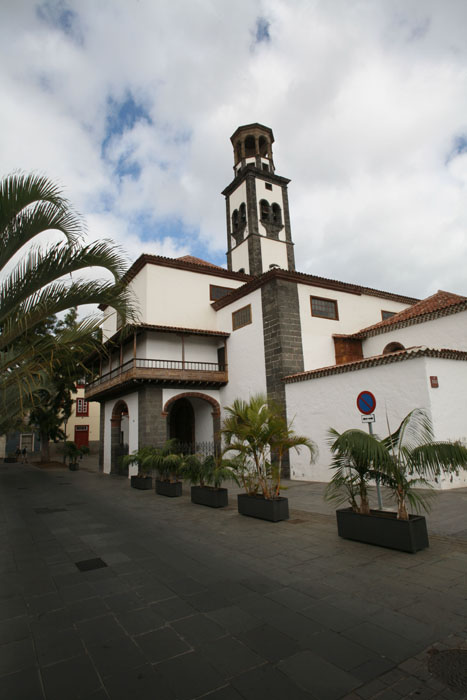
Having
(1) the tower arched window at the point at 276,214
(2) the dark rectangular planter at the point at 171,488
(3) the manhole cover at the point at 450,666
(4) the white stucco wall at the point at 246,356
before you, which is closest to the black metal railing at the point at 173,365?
(4) the white stucco wall at the point at 246,356

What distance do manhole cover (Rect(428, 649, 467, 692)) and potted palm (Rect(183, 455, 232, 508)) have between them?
6453mm

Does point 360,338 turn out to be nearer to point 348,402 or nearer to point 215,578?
point 348,402

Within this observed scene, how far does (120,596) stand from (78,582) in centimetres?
79

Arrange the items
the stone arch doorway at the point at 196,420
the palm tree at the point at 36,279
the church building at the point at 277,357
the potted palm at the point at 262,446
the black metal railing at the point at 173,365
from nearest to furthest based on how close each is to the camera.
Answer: the palm tree at the point at 36,279, the potted palm at the point at 262,446, the church building at the point at 277,357, the black metal railing at the point at 173,365, the stone arch doorway at the point at 196,420

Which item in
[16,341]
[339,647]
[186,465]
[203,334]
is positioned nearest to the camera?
[339,647]

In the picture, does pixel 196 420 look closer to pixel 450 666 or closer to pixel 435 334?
pixel 435 334

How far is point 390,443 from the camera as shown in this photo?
19.7 ft

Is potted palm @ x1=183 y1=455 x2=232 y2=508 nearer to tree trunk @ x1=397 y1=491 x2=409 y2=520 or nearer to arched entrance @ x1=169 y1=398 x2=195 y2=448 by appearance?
tree trunk @ x1=397 y1=491 x2=409 y2=520

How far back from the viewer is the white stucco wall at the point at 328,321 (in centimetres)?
1764

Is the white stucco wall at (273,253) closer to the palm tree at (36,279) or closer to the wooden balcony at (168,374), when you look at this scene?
the wooden balcony at (168,374)

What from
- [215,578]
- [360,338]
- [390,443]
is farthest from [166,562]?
[360,338]

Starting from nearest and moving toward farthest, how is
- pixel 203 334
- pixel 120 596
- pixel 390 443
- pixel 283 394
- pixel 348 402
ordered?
pixel 120 596, pixel 390 443, pixel 348 402, pixel 283 394, pixel 203 334

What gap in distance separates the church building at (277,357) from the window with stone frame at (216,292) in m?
0.06

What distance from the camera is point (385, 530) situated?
18.0 feet
